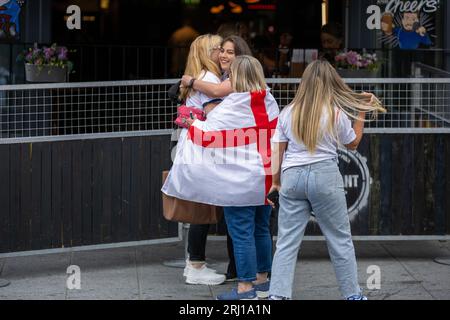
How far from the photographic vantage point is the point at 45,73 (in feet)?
33.2

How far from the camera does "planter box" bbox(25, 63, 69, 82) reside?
33.1 feet

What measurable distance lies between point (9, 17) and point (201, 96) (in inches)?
148

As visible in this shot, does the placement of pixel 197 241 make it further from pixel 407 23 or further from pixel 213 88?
pixel 407 23

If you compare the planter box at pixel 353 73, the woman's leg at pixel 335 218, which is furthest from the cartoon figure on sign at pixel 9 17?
the woman's leg at pixel 335 218

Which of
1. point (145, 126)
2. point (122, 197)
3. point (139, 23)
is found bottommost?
point (122, 197)

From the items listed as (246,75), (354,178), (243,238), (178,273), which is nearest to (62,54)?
(178,273)

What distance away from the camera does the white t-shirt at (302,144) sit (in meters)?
6.44

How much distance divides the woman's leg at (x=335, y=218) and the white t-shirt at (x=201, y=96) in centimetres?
132

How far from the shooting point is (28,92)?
7.68 metres

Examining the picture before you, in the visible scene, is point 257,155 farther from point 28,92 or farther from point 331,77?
point 28,92

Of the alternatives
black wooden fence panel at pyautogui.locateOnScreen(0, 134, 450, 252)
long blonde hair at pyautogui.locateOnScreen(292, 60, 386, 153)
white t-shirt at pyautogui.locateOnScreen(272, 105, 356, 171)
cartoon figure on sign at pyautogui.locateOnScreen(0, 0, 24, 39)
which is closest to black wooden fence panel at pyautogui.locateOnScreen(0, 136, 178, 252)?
black wooden fence panel at pyautogui.locateOnScreen(0, 134, 450, 252)

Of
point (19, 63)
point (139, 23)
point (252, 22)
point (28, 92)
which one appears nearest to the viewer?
point (28, 92)

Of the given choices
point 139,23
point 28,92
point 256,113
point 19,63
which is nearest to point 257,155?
point 256,113

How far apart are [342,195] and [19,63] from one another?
16.8ft
